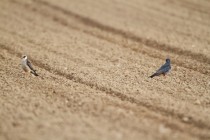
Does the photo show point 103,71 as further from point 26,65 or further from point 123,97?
point 26,65

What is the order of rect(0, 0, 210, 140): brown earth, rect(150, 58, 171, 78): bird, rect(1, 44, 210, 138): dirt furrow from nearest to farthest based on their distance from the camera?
rect(0, 0, 210, 140): brown earth
rect(1, 44, 210, 138): dirt furrow
rect(150, 58, 171, 78): bird

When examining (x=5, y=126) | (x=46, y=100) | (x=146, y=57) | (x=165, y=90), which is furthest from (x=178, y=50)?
(x=5, y=126)

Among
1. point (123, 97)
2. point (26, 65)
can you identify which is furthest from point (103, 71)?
point (26, 65)

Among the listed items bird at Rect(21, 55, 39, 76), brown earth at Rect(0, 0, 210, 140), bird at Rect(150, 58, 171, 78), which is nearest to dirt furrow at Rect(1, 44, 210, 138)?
brown earth at Rect(0, 0, 210, 140)

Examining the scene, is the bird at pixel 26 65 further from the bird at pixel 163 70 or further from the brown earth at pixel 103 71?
the bird at pixel 163 70

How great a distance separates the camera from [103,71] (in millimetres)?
10844

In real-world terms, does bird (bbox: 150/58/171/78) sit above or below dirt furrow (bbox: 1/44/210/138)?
above

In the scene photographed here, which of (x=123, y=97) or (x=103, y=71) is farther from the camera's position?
(x=103, y=71)

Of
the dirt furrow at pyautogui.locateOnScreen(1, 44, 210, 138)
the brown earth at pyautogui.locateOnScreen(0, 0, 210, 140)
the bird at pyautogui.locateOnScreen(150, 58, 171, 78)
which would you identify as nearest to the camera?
the brown earth at pyautogui.locateOnScreen(0, 0, 210, 140)

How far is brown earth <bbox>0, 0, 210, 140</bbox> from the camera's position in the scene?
8.09 metres

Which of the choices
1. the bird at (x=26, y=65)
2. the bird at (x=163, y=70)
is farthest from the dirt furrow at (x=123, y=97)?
the bird at (x=163, y=70)

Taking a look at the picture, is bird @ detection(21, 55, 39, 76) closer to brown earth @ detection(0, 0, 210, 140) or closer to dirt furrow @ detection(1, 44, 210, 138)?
brown earth @ detection(0, 0, 210, 140)

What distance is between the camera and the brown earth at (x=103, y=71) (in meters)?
8.09

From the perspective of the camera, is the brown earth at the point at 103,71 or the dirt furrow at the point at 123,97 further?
the dirt furrow at the point at 123,97
